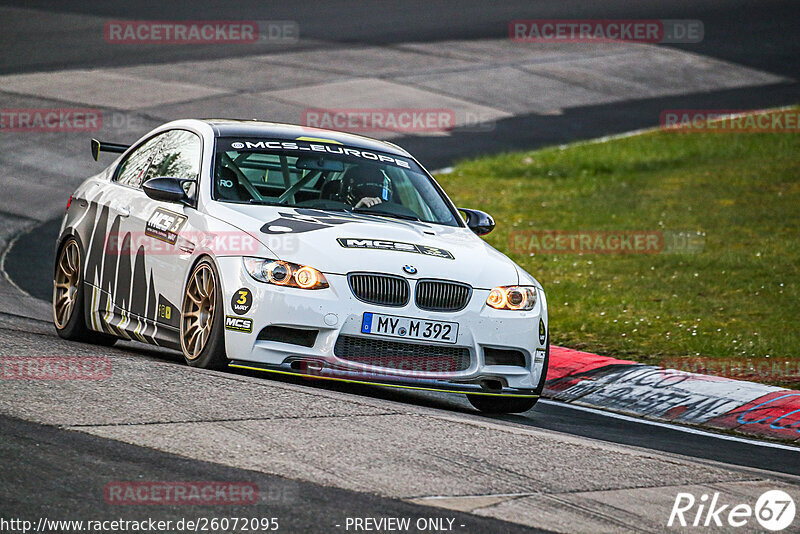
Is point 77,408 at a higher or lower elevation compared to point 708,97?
lower

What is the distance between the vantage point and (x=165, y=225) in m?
8.31

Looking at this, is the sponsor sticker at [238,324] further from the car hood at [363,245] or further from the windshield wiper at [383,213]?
the windshield wiper at [383,213]

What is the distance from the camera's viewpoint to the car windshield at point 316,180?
27.7 feet

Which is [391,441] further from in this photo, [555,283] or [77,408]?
[555,283]

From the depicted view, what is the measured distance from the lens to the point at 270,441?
5.95 meters

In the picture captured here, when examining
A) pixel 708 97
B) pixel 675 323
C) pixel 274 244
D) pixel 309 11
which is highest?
pixel 309 11

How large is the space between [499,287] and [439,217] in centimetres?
120

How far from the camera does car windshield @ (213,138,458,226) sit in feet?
27.7

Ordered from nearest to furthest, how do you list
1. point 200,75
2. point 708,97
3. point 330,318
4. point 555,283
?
point 330,318, point 555,283, point 200,75, point 708,97

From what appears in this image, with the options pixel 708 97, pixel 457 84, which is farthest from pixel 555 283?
pixel 708 97

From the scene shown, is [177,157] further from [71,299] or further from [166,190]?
[71,299]

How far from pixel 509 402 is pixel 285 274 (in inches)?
66.5

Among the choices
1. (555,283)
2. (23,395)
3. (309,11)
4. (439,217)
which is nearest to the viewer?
(23,395)

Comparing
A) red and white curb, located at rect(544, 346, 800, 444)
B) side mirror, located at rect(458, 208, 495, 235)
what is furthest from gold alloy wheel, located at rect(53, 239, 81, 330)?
red and white curb, located at rect(544, 346, 800, 444)
